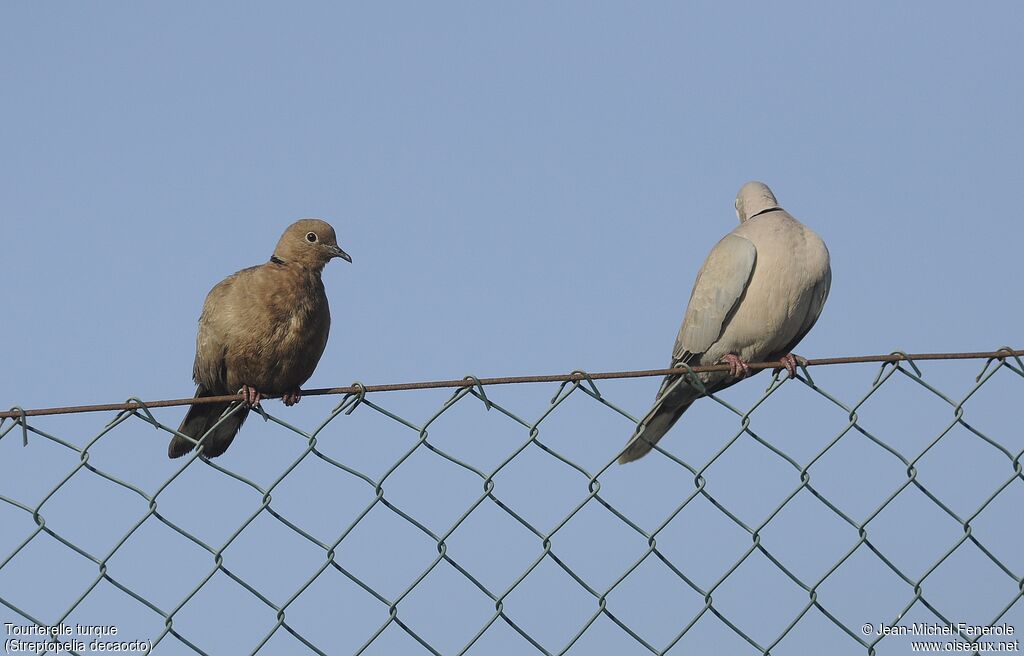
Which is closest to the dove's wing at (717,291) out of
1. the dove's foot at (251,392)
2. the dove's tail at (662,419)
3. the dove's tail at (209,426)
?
the dove's tail at (662,419)

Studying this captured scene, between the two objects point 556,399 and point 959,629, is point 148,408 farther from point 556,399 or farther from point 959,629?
point 959,629

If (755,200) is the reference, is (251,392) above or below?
below

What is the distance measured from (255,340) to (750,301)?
2.03m

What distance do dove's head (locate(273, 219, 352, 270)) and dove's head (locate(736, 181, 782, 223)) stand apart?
6.10ft

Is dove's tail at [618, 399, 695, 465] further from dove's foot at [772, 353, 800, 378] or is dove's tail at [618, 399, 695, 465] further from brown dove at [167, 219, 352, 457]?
brown dove at [167, 219, 352, 457]

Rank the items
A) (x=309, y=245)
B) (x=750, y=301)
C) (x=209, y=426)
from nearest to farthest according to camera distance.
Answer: (x=750, y=301) → (x=209, y=426) → (x=309, y=245)

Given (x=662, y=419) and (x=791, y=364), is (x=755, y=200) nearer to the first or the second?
(x=662, y=419)

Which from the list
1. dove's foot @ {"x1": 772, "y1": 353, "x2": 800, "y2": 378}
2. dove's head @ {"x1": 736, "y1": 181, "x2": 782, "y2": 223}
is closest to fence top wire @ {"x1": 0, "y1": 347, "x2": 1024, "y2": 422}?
dove's foot @ {"x1": 772, "y1": 353, "x2": 800, "y2": 378}

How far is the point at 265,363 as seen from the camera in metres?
5.19

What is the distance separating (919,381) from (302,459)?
170 cm

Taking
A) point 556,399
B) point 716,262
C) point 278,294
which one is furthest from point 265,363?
point 556,399

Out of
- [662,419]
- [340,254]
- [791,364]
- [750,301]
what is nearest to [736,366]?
[750,301]

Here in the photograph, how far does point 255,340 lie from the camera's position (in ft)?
16.9

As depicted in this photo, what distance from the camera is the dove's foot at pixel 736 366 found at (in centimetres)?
512
